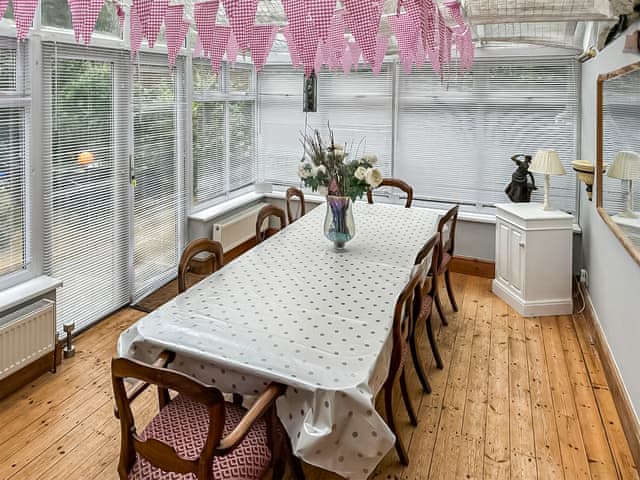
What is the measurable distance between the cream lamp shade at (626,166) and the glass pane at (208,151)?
3343 mm

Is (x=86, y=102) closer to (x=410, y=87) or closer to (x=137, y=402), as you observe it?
(x=137, y=402)

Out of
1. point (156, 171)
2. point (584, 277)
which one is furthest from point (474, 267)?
point (156, 171)

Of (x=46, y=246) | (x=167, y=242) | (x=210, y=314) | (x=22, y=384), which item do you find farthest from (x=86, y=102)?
(x=210, y=314)

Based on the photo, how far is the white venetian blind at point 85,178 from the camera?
3.11 meters

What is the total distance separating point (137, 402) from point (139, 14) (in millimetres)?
1938

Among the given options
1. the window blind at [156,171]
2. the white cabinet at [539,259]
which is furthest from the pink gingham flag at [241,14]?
the white cabinet at [539,259]

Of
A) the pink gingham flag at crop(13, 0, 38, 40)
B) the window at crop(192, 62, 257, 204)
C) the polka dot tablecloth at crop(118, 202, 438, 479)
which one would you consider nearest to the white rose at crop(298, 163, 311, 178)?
the polka dot tablecloth at crop(118, 202, 438, 479)

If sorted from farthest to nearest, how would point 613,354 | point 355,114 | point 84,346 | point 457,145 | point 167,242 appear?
point 355,114
point 457,145
point 167,242
point 84,346
point 613,354

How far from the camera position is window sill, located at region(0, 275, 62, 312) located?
9.14 feet

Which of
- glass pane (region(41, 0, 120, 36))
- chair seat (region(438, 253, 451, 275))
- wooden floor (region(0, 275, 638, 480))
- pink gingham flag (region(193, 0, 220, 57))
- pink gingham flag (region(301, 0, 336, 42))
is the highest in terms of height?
glass pane (region(41, 0, 120, 36))

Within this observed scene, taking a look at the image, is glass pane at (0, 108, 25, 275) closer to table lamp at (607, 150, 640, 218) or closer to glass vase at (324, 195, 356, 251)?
glass vase at (324, 195, 356, 251)

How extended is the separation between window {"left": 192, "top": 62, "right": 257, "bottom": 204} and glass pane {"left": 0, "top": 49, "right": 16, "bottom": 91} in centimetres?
182

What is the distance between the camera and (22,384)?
2.88 meters

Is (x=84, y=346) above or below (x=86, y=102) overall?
below
